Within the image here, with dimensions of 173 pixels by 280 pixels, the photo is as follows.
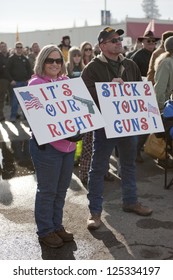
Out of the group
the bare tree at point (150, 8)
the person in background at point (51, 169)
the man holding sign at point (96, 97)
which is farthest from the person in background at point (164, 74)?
the bare tree at point (150, 8)

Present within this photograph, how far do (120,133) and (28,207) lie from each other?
1548mm

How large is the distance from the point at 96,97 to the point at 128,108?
33cm

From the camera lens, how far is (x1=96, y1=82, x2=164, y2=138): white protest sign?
384 centimetres

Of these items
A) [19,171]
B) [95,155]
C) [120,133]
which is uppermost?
[120,133]

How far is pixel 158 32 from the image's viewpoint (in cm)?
3528

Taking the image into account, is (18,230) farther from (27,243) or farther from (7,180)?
(7,180)

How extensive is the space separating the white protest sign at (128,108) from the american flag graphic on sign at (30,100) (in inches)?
27.6

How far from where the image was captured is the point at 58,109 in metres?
3.47

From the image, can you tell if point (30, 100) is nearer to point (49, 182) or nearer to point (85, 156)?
point (49, 182)

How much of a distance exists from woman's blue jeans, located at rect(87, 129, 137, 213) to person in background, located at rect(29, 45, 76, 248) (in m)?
0.45

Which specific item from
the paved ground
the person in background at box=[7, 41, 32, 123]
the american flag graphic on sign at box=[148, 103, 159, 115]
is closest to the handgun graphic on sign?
the american flag graphic on sign at box=[148, 103, 159, 115]

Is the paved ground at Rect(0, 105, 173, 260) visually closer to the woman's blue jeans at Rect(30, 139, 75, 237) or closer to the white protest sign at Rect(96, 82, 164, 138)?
Answer: the woman's blue jeans at Rect(30, 139, 75, 237)

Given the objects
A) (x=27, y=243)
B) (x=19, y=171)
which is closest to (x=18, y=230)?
(x=27, y=243)
